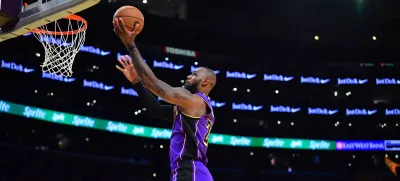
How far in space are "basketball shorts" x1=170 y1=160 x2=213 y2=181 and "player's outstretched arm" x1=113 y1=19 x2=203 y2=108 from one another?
0.41 metres

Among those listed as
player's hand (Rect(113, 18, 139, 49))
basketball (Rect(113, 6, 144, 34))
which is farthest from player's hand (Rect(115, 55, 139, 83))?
player's hand (Rect(113, 18, 139, 49))

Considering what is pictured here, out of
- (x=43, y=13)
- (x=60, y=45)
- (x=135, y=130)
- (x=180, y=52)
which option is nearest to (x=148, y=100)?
(x=43, y=13)

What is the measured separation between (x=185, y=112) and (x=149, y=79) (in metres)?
0.43

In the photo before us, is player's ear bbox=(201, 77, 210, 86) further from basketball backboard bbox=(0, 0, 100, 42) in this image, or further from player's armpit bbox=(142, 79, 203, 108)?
basketball backboard bbox=(0, 0, 100, 42)

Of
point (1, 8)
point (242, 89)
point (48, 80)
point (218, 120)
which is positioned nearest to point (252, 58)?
point (242, 89)

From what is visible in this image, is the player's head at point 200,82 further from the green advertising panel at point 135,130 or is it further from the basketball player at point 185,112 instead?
the green advertising panel at point 135,130

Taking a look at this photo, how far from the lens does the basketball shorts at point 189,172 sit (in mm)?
3590

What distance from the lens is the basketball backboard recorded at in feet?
14.9

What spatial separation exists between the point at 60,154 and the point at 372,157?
1217cm

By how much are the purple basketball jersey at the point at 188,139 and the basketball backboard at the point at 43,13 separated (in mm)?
1429

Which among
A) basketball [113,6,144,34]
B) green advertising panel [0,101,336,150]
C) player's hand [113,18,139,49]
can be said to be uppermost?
basketball [113,6,144,34]

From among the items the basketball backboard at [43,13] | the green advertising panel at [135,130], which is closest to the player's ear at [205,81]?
the basketball backboard at [43,13]

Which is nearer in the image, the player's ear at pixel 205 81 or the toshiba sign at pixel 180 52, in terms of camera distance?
the player's ear at pixel 205 81

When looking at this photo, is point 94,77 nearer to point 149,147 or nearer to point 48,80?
point 48,80
